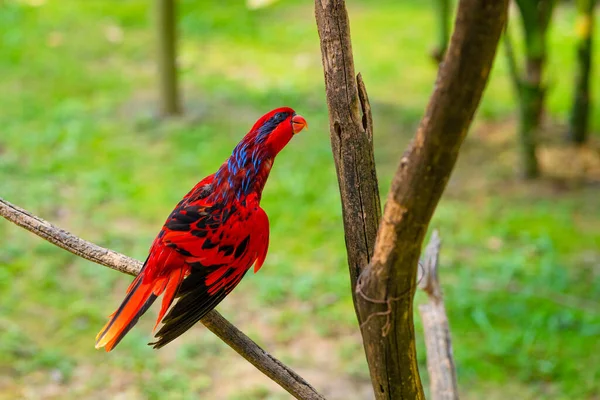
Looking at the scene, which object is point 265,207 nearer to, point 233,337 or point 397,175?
point 233,337

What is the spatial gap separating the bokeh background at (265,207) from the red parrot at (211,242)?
4.65 ft

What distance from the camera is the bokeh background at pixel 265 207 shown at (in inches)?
122

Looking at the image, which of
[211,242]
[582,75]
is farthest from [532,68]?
[211,242]

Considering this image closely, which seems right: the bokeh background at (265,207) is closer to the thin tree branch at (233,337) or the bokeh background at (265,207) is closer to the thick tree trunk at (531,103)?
the thick tree trunk at (531,103)

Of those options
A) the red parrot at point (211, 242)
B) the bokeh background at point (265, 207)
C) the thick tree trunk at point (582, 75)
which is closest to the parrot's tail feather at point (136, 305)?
the red parrot at point (211, 242)

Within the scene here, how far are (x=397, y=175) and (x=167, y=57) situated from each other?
13.7 feet

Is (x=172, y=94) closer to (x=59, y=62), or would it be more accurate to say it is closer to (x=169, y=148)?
(x=169, y=148)

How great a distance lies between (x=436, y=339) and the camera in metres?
2.15

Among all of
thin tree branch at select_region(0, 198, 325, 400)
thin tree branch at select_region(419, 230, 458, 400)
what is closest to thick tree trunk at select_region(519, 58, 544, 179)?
thin tree branch at select_region(419, 230, 458, 400)

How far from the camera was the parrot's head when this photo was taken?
172cm

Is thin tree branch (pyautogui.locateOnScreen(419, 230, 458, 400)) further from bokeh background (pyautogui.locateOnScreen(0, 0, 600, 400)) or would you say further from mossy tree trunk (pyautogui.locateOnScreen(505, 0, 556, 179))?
mossy tree trunk (pyautogui.locateOnScreen(505, 0, 556, 179))

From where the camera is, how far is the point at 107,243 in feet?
12.6

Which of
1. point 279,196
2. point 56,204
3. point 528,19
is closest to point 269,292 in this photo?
point 279,196

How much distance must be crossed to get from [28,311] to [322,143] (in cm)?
233
